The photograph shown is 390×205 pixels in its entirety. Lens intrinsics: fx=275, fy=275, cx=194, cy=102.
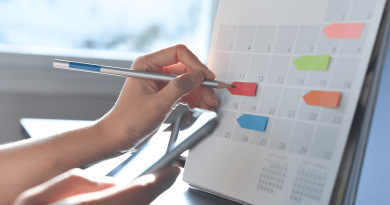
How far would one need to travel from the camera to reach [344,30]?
1.11 ft

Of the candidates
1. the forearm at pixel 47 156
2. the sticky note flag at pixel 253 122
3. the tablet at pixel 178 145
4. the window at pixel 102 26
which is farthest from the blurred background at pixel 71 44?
the sticky note flag at pixel 253 122

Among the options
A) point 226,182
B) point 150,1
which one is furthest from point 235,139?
point 150,1

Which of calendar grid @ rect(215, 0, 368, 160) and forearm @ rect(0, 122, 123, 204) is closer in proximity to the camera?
calendar grid @ rect(215, 0, 368, 160)

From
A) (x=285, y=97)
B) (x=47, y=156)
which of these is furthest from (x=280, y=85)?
(x=47, y=156)

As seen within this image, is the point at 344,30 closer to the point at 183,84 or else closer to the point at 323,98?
the point at 323,98

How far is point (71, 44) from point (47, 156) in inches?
26.7

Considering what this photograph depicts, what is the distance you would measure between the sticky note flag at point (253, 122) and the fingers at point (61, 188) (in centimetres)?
20

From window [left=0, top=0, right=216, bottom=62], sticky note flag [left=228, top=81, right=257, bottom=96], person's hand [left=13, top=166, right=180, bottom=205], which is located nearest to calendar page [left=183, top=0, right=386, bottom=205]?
sticky note flag [left=228, top=81, right=257, bottom=96]

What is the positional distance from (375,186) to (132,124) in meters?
0.42

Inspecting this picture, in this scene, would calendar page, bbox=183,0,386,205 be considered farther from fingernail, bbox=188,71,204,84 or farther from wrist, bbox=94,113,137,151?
wrist, bbox=94,113,137,151

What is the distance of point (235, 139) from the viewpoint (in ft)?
1.34

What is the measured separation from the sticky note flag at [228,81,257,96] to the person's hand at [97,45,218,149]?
4 cm

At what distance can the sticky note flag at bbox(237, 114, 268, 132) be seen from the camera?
0.38 meters

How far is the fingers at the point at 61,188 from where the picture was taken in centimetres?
25
